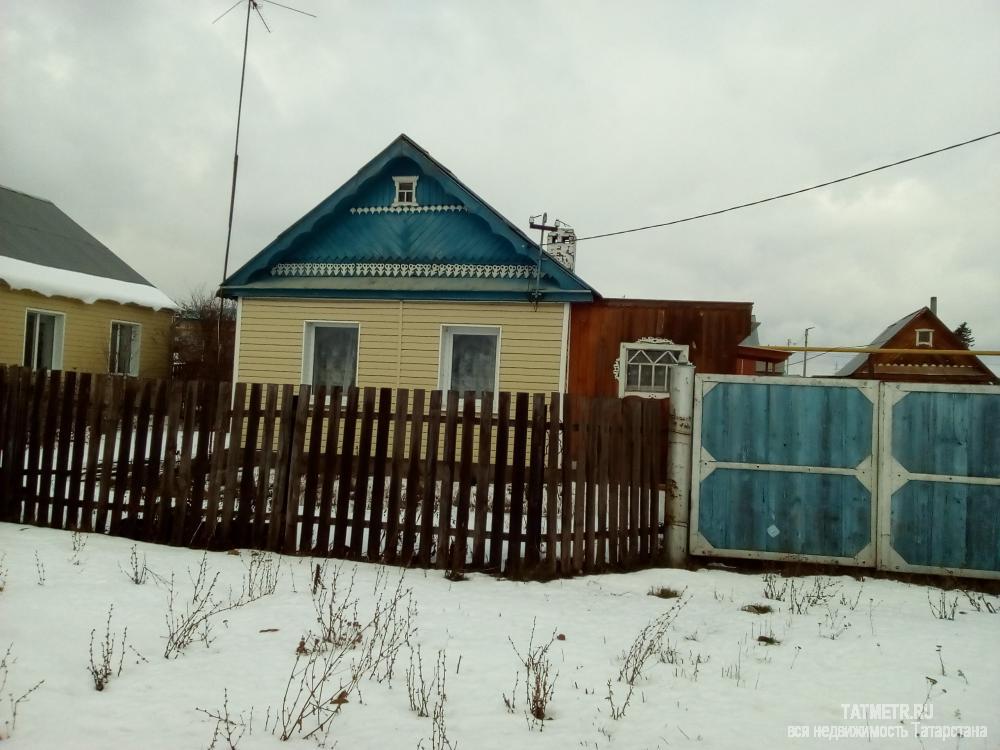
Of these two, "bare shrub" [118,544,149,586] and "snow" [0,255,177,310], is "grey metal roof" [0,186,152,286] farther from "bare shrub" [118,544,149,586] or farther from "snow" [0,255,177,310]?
"bare shrub" [118,544,149,586]

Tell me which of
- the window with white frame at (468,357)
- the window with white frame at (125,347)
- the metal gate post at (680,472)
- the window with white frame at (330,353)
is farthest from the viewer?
the window with white frame at (125,347)

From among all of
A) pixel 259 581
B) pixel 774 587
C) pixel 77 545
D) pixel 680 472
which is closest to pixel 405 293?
pixel 680 472

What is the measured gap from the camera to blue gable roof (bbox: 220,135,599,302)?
11180 millimetres

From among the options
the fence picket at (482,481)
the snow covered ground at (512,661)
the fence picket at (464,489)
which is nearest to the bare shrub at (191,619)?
the snow covered ground at (512,661)

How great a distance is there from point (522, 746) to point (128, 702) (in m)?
1.85

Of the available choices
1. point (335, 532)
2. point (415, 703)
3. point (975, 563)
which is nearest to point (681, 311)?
point (975, 563)

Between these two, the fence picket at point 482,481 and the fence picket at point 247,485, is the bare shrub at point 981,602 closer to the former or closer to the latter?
the fence picket at point 247,485

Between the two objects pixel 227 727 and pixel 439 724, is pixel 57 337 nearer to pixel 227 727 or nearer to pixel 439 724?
pixel 227 727

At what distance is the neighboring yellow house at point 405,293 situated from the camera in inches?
441

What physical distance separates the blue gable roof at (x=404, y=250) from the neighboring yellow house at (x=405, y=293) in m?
0.02

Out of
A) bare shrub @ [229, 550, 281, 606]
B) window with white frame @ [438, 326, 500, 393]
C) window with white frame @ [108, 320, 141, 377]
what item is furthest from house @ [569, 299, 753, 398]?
window with white frame @ [108, 320, 141, 377]

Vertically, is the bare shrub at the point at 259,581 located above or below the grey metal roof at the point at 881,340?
below

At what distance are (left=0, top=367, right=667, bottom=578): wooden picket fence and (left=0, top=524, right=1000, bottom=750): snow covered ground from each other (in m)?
0.34

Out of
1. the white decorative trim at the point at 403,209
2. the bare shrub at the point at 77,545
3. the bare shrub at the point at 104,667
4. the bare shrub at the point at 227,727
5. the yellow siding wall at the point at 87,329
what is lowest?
the bare shrub at the point at 227,727
